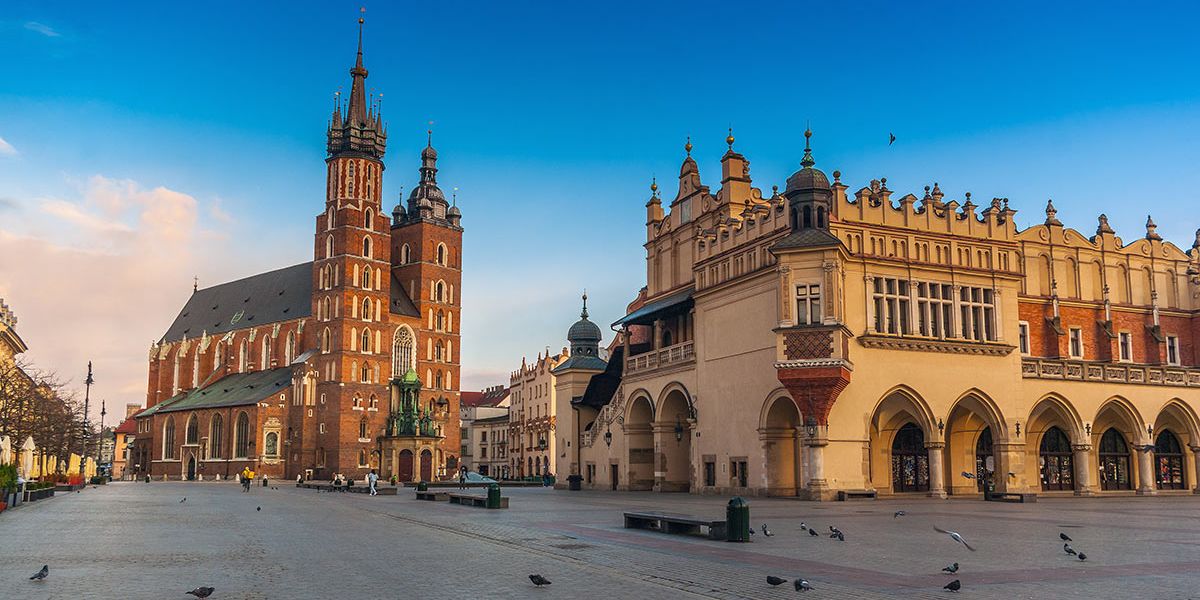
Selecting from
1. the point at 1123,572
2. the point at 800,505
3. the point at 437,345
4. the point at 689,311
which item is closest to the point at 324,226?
the point at 437,345

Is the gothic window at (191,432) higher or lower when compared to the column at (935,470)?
higher

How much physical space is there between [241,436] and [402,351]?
1826cm

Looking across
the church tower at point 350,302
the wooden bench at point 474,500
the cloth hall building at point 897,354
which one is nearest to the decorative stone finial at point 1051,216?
the cloth hall building at point 897,354

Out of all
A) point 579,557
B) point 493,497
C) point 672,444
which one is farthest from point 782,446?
point 579,557

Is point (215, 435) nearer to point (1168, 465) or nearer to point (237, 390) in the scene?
point (237, 390)

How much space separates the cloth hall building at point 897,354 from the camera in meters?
41.3

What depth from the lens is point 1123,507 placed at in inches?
1379

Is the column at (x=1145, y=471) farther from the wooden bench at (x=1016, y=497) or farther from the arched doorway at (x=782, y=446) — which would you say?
the arched doorway at (x=782, y=446)

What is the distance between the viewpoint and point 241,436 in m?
106

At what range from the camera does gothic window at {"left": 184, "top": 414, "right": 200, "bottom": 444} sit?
11225 centimetres

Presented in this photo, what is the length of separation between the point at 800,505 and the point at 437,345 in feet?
264

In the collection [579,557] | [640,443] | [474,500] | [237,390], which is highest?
[237,390]

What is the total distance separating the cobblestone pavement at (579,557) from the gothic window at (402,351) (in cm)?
8021

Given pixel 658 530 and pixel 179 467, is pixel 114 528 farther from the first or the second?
pixel 179 467
